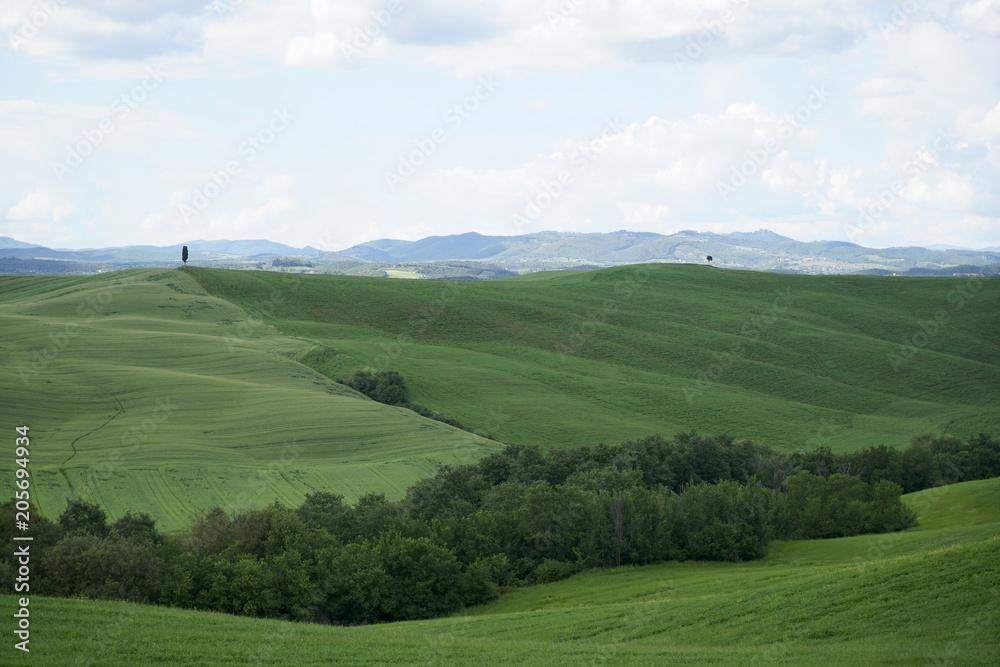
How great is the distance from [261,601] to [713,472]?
141 feet

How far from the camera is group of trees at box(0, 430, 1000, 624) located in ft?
109

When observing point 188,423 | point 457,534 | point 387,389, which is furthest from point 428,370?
point 457,534

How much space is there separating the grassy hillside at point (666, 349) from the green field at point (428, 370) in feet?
1.51

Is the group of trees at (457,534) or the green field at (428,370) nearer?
the group of trees at (457,534)

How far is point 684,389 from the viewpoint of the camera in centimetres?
9962

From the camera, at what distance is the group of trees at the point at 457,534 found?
1308 inches

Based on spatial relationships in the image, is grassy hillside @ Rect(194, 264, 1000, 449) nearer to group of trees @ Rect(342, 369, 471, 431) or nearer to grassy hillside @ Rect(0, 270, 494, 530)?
group of trees @ Rect(342, 369, 471, 431)

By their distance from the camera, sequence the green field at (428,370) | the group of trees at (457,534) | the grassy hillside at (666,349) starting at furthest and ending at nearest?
the grassy hillside at (666,349) < the green field at (428,370) < the group of trees at (457,534)

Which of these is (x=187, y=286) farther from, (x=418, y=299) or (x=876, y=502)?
(x=876, y=502)

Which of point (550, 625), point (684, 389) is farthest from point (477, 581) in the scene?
point (684, 389)

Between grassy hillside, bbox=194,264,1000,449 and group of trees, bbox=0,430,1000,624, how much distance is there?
20.8 meters

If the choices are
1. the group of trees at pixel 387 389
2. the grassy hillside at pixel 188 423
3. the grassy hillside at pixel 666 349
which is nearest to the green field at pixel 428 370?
the grassy hillside at pixel 188 423

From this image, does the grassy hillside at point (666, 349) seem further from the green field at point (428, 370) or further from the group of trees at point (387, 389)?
the group of trees at point (387, 389)

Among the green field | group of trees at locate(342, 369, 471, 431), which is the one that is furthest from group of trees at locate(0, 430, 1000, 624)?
group of trees at locate(342, 369, 471, 431)
